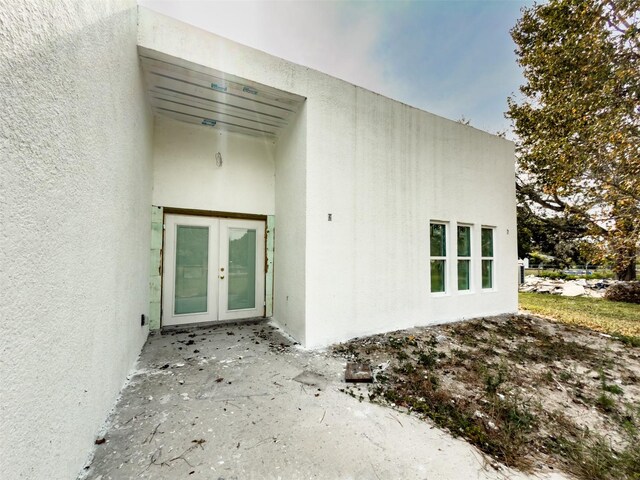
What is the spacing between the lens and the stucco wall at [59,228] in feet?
3.29

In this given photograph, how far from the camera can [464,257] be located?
229 inches

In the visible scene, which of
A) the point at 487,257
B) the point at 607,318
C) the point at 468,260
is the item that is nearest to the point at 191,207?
the point at 468,260

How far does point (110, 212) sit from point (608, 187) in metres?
10.3

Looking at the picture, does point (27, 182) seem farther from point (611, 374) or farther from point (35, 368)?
point (611, 374)

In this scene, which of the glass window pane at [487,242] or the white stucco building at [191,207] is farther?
the glass window pane at [487,242]

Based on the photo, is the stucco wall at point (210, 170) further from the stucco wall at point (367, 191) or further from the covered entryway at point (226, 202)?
the stucco wall at point (367, 191)

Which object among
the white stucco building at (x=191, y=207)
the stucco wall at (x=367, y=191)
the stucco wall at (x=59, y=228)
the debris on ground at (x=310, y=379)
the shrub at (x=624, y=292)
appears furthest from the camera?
the shrub at (x=624, y=292)

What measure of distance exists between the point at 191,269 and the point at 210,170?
1965 millimetres

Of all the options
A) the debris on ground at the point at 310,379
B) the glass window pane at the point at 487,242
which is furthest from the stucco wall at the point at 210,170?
the glass window pane at the point at 487,242

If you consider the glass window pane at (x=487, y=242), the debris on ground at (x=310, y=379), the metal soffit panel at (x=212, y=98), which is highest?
the metal soffit panel at (x=212, y=98)

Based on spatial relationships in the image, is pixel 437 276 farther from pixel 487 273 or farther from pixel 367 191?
pixel 367 191

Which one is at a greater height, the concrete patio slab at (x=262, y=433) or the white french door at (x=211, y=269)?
the white french door at (x=211, y=269)

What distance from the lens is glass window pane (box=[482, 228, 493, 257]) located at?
6.23 meters

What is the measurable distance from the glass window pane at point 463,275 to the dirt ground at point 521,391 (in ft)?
3.68
